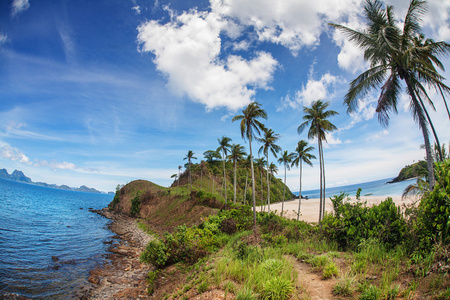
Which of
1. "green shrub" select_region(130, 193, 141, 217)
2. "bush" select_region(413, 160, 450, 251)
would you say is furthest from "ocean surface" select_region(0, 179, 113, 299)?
"green shrub" select_region(130, 193, 141, 217)

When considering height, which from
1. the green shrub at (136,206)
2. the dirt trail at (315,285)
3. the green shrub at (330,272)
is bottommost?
the green shrub at (136,206)

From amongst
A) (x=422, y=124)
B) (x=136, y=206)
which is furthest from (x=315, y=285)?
(x=136, y=206)

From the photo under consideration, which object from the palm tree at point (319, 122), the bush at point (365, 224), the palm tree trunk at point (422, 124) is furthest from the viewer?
the palm tree at point (319, 122)

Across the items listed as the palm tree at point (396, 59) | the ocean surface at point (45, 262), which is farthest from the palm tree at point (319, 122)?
the ocean surface at point (45, 262)

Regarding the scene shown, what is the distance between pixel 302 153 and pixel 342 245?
83.7 ft

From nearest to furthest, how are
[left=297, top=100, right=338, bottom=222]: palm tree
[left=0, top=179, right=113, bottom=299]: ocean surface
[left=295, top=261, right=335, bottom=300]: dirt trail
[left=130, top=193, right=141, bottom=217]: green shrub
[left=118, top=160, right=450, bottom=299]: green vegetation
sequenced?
[left=118, top=160, right=450, bottom=299]: green vegetation < [left=295, top=261, right=335, bottom=300]: dirt trail < [left=0, top=179, right=113, bottom=299]: ocean surface < [left=297, top=100, right=338, bottom=222]: palm tree < [left=130, top=193, right=141, bottom=217]: green shrub

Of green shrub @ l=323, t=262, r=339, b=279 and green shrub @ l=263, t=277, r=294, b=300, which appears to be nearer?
green shrub @ l=263, t=277, r=294, b=300

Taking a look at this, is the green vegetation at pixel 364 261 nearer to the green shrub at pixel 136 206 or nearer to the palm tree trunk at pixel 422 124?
the palm tree trunk at pixel 422 124

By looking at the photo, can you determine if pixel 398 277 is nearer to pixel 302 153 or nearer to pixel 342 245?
pixel 342 245

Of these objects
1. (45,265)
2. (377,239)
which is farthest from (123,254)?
(377,239)

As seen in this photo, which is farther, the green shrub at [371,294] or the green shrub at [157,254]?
the green shrub at [157,254]

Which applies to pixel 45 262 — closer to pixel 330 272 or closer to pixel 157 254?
pixel 157 254

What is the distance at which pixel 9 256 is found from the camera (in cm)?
1644

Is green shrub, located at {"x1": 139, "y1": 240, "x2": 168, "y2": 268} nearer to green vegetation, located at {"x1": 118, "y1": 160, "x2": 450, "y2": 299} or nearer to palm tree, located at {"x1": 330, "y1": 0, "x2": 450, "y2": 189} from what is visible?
green vegetation, located at {"x1": 118, "y1": 160, "x2": 450, "y2": 299}
